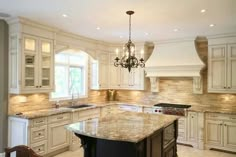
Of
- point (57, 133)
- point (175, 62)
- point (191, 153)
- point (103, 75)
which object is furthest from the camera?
point (103, 75)

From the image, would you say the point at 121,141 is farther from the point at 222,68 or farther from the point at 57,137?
the point at 222,68

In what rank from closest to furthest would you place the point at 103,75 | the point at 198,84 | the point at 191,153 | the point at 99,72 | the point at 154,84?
the point at 191,153
the point at 198,84
the point at 154,84
the point at 99,72
the point at 103,75

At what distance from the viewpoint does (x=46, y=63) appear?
4.59 m

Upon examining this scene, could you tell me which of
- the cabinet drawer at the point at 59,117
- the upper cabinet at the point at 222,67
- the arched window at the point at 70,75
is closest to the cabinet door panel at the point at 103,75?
the arched window at the point at 70,75

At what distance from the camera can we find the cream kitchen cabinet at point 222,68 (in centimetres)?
489

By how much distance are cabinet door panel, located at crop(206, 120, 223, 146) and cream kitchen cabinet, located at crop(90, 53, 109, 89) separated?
3.25 metres

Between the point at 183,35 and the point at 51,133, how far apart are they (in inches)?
162

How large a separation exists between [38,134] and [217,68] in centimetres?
453

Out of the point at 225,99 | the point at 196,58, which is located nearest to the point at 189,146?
the point at 225,99

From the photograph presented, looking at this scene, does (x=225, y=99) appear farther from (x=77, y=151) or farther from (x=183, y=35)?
(x=77, y=151)

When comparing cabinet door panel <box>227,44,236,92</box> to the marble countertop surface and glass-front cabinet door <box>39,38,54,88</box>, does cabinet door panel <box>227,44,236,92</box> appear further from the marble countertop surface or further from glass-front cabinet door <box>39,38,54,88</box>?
glass-front cabinet door <box>39,38,54,88</box>

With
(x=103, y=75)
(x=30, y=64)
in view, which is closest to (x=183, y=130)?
(x=103, y=75)

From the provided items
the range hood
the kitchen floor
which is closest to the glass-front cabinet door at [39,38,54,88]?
the kitchen floor

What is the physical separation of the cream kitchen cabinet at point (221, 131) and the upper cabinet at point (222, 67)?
677mm
